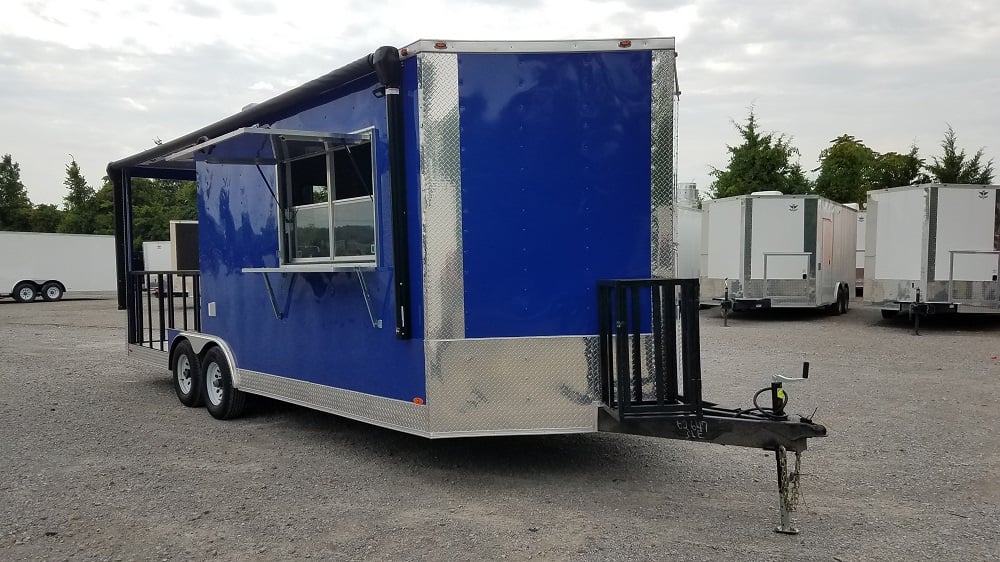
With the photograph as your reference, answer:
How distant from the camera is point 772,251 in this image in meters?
16.2

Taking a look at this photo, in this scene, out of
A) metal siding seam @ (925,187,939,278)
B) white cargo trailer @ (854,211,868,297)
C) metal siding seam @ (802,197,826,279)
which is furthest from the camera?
white cargo trailer @ (854,211,868,297)

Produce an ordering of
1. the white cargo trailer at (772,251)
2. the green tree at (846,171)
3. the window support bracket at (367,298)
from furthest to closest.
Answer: the green tree at (846,171)
the white cargo trailer at (772,251)
the window support bracket at (367,298)

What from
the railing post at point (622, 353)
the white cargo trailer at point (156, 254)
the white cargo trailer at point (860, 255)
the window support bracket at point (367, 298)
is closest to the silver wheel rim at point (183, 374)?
the window support bracket at point (367, 298)

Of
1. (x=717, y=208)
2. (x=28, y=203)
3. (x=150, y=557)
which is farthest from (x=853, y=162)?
(x=28, y=203)

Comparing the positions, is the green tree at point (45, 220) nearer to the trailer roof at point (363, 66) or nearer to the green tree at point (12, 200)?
the green tree at point (12, 200)

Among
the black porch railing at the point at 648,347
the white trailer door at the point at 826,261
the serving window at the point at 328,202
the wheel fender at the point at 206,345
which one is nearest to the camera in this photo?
the black porch railing at the point at 648,347

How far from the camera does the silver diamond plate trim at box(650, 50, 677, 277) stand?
4773mm

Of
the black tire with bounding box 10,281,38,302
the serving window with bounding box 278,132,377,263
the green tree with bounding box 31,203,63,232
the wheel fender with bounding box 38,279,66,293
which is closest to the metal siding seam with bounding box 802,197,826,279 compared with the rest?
the serving window with bounding box 278,132,377,263

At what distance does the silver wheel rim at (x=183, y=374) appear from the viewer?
7.76 metres

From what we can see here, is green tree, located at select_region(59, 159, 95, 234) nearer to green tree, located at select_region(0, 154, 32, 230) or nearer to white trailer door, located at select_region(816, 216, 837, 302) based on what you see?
green tree, located at select_region(0, 154, 32, 230)

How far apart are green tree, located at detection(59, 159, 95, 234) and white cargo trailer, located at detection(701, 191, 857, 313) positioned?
4314 cm

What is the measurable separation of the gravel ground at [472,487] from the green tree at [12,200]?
48300 millimetres

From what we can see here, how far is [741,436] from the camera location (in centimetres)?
431

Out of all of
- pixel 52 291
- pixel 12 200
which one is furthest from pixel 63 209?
pixel 52 291
